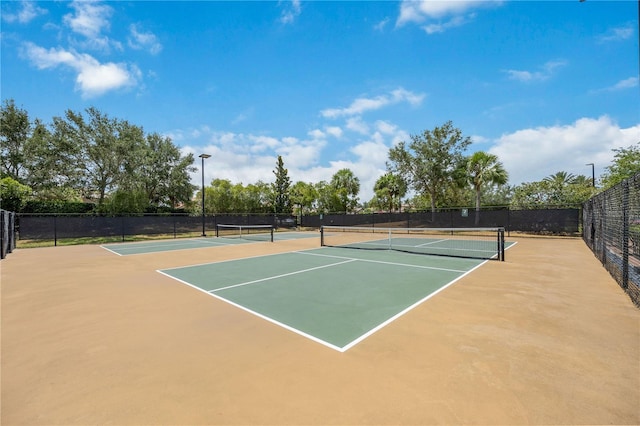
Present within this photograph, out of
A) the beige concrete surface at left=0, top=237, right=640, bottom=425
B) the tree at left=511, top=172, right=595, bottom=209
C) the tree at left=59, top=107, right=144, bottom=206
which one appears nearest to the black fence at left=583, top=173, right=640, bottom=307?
the beige concrete surface at left=0, top=237, right=640, bottom=425

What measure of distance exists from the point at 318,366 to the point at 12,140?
38012 mm

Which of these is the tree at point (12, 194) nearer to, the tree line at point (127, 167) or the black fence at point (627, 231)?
the tree line at point (127, 167)

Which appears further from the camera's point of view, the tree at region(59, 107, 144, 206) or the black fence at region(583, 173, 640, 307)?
the tree at region(59, 107, 144, 206)

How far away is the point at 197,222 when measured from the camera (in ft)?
81.8

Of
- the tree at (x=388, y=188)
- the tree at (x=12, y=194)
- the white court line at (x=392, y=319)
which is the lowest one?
the white court line at (x=392, y=319)

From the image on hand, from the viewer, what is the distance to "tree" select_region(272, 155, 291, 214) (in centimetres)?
4544

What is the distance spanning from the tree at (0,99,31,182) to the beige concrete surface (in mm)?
30719

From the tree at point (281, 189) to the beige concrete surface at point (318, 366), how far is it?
131 ft

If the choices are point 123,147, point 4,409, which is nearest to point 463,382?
point 4,409

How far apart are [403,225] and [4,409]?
26.4 meters

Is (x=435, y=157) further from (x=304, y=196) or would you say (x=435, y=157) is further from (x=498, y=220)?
(x=304, y=196)

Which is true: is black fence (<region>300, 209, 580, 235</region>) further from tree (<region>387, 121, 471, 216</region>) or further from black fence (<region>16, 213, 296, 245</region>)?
black fence (<region>16, 213, 296, 245</region>)

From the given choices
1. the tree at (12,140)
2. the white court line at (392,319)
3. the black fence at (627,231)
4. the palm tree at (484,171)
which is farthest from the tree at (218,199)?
the black fence at (627,231)

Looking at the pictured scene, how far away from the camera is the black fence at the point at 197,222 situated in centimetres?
1878
